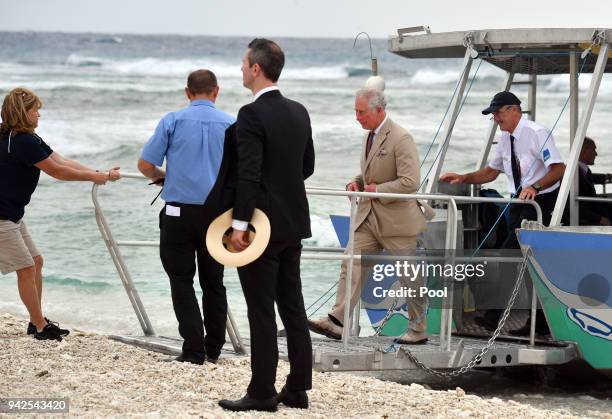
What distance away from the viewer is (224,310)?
655 centimetres

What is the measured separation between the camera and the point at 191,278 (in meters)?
6.45

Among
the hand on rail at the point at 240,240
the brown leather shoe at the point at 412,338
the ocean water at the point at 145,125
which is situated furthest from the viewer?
the ocean water at the point at 145,125

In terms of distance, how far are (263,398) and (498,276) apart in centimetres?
263

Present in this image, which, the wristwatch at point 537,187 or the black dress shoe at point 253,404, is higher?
the wristwatch at point 537,187

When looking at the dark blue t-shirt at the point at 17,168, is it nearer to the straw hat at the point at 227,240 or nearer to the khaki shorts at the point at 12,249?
the khaki shorts at the point at 12,249

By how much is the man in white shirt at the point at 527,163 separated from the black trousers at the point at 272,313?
2596 mm

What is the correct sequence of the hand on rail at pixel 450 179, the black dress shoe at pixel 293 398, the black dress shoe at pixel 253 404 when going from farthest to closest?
the hand on rail at pixel 450 179
the black dress shoe at pixel 293 398
the black dress shoe at pixel 253 404

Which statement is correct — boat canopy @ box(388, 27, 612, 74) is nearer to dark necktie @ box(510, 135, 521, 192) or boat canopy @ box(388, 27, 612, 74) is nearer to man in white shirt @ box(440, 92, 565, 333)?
man in white shirt @ box(440, 92, 565, 333)

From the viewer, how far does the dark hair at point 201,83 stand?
634 centimetres

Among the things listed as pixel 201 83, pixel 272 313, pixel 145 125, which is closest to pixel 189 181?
pixel 201 83

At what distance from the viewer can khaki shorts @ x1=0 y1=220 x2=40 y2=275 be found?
6.80 meters

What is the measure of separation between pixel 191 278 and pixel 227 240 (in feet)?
4.84

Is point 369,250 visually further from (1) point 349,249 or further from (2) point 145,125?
(2) point 145,125

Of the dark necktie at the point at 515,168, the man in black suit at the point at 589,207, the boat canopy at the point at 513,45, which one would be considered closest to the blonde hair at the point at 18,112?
the boat canopy at the point at 513,45
